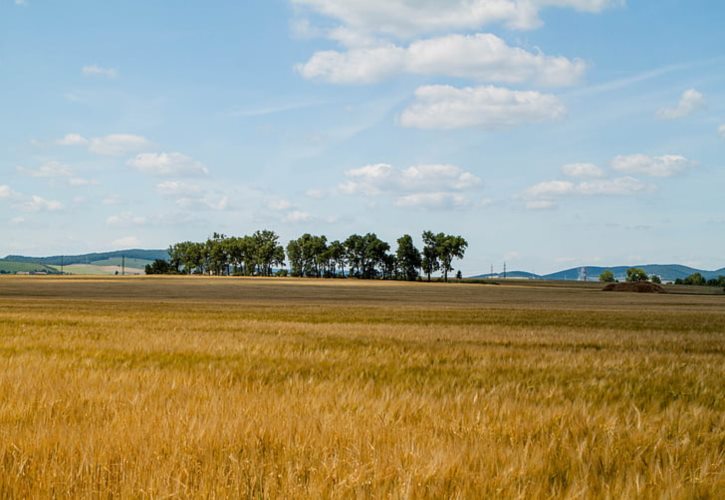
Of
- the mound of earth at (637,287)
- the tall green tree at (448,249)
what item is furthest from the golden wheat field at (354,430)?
the tall green tree at (448,249)

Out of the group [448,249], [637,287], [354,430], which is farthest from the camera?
[448,249]

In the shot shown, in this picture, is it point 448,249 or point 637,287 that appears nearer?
point 637,287

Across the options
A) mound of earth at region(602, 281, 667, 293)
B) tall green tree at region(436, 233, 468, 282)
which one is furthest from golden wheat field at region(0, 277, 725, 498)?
tall green tree at region(436, 233, 468, 282)

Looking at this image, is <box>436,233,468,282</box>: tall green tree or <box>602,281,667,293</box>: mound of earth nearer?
<box>602,281,667,293</box>: mound of earth

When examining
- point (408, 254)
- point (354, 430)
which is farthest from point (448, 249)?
point (354, 430)

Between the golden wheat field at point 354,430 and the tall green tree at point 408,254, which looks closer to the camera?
the golden wheat field at point 354,430

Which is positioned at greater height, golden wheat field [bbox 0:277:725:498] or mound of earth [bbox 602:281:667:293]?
golden wheat field [bbox 0:277:725:498]

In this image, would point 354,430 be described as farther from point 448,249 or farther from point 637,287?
point 448,249

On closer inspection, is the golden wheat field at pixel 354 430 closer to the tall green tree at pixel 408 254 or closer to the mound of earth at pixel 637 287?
the mound of earth at pixel 637 287

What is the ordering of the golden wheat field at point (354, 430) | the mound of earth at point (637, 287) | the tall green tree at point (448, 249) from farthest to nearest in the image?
1. the tall green tree at point (448, 249)
2. the mound of earth at point (637, 287)
3. the golden wheat field at point (354, 430)

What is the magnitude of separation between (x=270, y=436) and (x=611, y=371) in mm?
6138

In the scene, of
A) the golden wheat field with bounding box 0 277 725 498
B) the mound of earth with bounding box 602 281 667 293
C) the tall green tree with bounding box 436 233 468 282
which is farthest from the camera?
the tall green tree with bounding box 436 233 468 282

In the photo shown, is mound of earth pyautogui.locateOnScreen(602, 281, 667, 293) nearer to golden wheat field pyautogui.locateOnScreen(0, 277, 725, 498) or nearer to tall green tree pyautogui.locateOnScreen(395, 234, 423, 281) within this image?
tall green tree pyautogui.locateOnScreen(395, 234, 423, 281)

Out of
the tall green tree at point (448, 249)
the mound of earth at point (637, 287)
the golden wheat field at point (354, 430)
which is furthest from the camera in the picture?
the tall green tree at point (448, 249)
